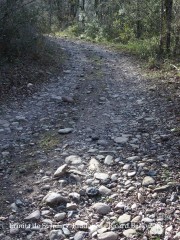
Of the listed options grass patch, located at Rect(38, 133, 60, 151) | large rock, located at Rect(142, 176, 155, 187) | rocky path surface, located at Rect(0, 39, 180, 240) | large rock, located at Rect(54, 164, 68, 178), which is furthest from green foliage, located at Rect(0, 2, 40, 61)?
large rock, located at Rect(142, 176, 155, 187)

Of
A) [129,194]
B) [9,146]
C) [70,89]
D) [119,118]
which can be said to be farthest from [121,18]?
[129,194]

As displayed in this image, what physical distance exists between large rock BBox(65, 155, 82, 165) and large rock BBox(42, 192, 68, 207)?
0.93 meters

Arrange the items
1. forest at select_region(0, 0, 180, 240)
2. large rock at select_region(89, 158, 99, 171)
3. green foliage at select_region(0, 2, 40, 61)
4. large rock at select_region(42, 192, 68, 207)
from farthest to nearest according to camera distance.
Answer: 1. green foliage at select_region(0, 2, 40, 61)
2. large rock at select_region(89, 158, 99, 171)
3. large rock at select_region(42, 192, 68, 207)
4. forest at select_region(0, 0, 180, 240)

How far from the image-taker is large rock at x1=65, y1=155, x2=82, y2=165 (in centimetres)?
476

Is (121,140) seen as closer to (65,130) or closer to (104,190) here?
(65,130)

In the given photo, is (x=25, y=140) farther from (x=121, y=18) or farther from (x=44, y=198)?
(x=121, y=18)

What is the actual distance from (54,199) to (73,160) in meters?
1.09

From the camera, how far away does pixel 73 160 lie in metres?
4.83

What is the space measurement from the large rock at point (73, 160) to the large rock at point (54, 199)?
0.93 metres

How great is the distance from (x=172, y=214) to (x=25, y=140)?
3.00 m

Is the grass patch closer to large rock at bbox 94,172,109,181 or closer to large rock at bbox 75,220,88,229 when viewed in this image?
large rock at bbox 94,172,109,181

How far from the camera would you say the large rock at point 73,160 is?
476 centimetres

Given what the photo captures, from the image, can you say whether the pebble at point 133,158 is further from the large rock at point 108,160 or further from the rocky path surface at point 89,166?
the large rock at point 108,160

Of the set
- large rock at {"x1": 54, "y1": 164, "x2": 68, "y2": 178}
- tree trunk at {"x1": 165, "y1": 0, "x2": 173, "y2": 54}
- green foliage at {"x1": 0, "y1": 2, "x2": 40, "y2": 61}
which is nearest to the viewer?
large rock at {"x1": 54, "y1": 164, "x2": 68, "y2": 178}
